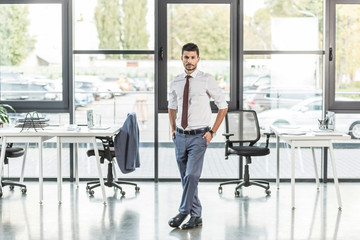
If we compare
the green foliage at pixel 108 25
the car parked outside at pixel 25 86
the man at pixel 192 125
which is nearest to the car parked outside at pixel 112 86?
the green foliage at pixel 108 25

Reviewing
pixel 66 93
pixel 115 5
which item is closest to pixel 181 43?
pixel 115 5

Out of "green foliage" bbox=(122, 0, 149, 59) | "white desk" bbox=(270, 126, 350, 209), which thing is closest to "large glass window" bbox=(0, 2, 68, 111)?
"green foliage" bbox=(122, 0, 149, 59)

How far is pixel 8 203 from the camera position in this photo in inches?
238

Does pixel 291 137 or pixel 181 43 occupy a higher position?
pixel 181 43

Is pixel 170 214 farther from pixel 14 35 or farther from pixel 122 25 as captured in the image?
pixel 14 35

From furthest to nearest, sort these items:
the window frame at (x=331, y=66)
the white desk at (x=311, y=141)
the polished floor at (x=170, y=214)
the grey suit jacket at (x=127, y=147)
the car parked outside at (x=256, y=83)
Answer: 1. the car parked outside at (x=256, y=83)
2. the window frame at (x=331, y=66)
3. the grey suit jacket at (x=127, y=147)
4. the white desk at (x=311, y=141)
5. the polished floor at (x=170, y=214)

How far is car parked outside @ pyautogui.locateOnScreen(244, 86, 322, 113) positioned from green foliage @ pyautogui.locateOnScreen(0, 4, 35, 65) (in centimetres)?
309

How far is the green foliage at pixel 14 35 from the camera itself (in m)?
7.34

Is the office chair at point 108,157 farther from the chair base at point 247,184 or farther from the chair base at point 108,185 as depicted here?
the chair base at point 247,184

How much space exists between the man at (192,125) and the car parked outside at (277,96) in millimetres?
2282

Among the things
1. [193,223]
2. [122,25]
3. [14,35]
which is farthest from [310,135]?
[14,35]

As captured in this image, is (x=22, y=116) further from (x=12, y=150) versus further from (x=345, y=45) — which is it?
(x=345, y=45)

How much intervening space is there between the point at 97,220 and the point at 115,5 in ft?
10.6

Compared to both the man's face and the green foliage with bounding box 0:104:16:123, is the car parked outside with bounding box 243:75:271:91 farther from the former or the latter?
the green foliage with bounding box 0:104:16:123
